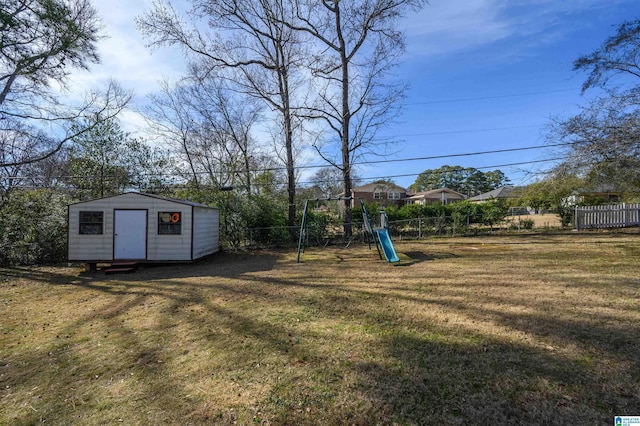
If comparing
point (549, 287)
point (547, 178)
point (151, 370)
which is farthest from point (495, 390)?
point (547, 178)

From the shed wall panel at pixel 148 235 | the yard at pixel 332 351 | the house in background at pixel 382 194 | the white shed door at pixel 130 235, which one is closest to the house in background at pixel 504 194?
the house in background at pixel 382 194

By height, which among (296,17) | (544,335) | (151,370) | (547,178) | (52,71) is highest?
(296,17)

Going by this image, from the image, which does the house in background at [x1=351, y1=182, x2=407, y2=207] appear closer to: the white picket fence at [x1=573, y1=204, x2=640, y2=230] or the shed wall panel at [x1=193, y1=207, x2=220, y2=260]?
the white picket fence at [x1=573, y1=204, x2=640, y2=230]

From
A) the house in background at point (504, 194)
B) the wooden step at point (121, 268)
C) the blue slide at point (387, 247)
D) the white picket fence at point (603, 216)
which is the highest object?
the house in background at point (504, 194)

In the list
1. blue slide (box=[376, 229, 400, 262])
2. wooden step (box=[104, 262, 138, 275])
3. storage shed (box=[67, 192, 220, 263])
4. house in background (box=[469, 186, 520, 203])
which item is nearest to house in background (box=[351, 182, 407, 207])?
house in background (box=[469, 186, 520, 203])

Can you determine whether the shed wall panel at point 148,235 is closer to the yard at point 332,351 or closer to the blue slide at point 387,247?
the yard at point 332,351

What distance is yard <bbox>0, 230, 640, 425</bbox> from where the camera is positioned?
7.65 ft

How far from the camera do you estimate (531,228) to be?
16.8 meters

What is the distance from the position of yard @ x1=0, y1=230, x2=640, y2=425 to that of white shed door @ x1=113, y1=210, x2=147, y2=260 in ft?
9.11

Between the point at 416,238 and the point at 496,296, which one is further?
the point at 416,238

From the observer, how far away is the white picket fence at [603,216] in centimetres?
1594

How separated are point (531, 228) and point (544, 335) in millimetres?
15984

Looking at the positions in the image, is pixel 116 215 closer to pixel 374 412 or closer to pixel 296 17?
pixel 374 412

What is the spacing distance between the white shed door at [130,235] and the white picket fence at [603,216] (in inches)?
769
